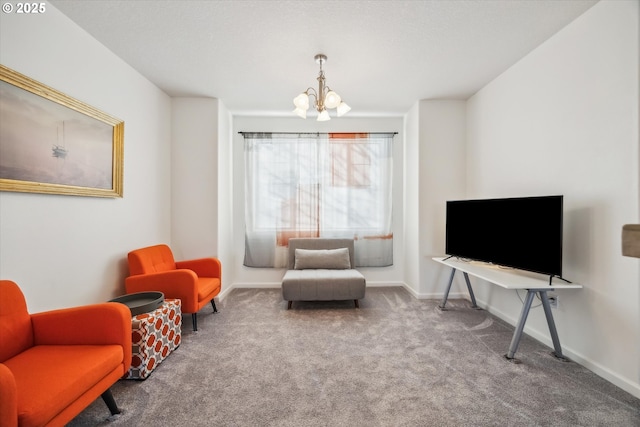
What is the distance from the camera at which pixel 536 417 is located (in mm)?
1716

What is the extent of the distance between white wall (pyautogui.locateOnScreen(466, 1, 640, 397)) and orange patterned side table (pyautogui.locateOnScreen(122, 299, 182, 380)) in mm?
3331

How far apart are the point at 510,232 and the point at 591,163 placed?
2.68ft

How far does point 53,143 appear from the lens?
2146 mm

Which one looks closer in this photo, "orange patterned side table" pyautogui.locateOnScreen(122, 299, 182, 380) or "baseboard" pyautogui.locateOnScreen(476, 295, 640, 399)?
"baseboard" pyautogui.locateOnScreen(476, 295, 640, 399)

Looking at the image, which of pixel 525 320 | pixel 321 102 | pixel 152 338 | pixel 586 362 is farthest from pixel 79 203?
pixel 586 362

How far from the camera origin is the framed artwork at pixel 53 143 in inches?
72.6

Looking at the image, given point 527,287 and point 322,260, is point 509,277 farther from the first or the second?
point 322,260

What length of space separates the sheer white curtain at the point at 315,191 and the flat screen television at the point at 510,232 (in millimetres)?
1321

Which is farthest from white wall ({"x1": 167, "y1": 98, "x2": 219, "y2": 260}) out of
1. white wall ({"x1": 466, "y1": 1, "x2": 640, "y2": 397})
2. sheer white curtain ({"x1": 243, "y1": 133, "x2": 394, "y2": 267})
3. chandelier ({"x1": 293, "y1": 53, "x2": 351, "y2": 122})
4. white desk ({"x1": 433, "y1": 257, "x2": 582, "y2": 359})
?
white wall ({"x1": 466, "y1": 1, "x2": 640, "y2": 397})

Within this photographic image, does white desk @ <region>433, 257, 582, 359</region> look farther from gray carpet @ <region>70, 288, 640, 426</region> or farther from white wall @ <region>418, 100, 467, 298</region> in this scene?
white wall @ <region>418, 100, 467, 298</region>

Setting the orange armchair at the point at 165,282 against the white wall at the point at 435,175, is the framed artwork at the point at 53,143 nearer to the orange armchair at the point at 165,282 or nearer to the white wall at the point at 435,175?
the orange armchair at the point at 165,282

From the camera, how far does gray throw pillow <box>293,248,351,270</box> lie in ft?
13.7

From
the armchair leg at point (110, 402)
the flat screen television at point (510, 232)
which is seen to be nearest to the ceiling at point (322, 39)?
the flat screen television at point (510, 232)

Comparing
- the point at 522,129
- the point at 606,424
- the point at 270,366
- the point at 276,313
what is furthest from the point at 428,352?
the point at 522,129
